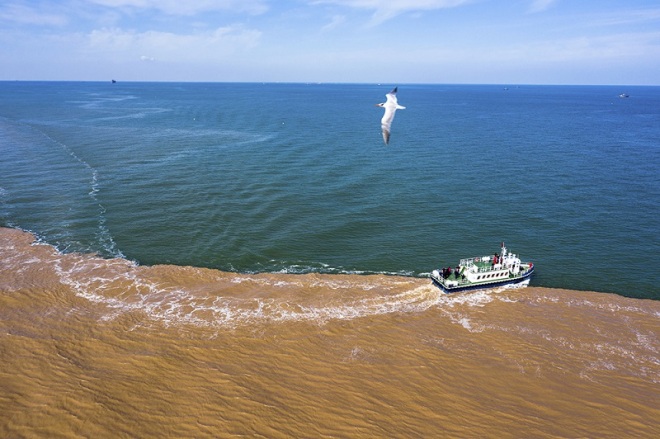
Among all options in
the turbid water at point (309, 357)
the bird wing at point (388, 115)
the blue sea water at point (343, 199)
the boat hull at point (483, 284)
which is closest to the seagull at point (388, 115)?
the bird wing at point (388, 115)

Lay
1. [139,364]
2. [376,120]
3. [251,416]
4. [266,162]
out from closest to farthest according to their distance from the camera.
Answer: [251,416], [139,364], [266,162], [376,120]

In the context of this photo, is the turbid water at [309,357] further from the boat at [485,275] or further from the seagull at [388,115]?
the seagull at [388,115]

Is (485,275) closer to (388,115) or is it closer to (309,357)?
(388,115)

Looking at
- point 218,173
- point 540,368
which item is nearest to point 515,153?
point 218,173

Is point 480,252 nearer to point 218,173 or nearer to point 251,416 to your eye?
point 251,416

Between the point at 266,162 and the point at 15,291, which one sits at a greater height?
the point at 266,162

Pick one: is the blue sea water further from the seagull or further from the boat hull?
the seagull
